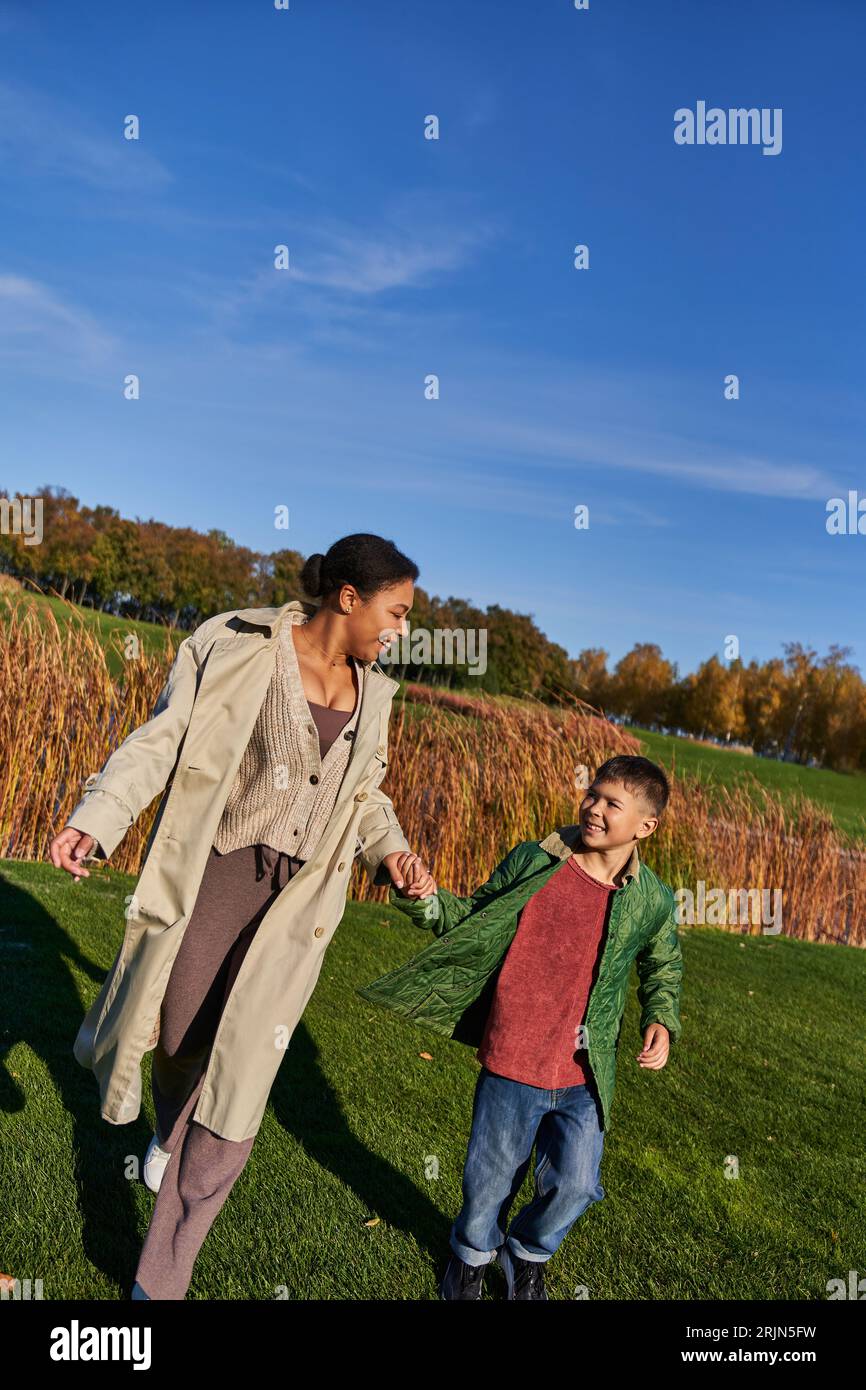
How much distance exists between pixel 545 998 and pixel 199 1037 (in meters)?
0.92

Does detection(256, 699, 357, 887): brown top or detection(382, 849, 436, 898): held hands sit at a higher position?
detection(256, 699, 357, 887): brown top

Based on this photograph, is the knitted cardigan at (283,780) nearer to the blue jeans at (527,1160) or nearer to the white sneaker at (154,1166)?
the blue jeans at (527,1160)

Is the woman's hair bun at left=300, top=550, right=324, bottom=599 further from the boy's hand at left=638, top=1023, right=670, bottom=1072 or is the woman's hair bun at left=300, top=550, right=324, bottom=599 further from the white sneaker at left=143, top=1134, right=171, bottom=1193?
the white sneaker at left=143, top=1134, right=171, bottom=1193

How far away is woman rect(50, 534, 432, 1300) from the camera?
2611mm

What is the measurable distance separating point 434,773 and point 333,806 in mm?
6147

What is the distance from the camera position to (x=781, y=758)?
5528cm

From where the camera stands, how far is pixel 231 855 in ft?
9.05

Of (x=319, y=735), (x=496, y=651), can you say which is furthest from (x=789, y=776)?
(x=319, y=735)

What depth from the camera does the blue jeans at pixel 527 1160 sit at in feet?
9.57

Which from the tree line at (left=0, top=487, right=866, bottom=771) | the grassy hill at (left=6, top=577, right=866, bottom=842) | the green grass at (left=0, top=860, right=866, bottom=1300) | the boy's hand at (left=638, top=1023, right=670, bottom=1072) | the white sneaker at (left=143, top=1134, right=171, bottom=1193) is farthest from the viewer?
the tree line at (left=0, top=487, right=866, bottom=771)

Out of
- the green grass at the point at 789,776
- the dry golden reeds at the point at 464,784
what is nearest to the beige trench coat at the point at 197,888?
the dry golden reeds at the point at 464,784

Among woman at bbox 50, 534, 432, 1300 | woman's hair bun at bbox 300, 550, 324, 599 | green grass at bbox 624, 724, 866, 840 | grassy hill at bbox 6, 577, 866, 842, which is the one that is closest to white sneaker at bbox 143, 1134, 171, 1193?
woman at bbox 50, 534, 432, 1300

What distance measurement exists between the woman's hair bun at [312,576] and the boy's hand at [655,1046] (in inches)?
58.7
